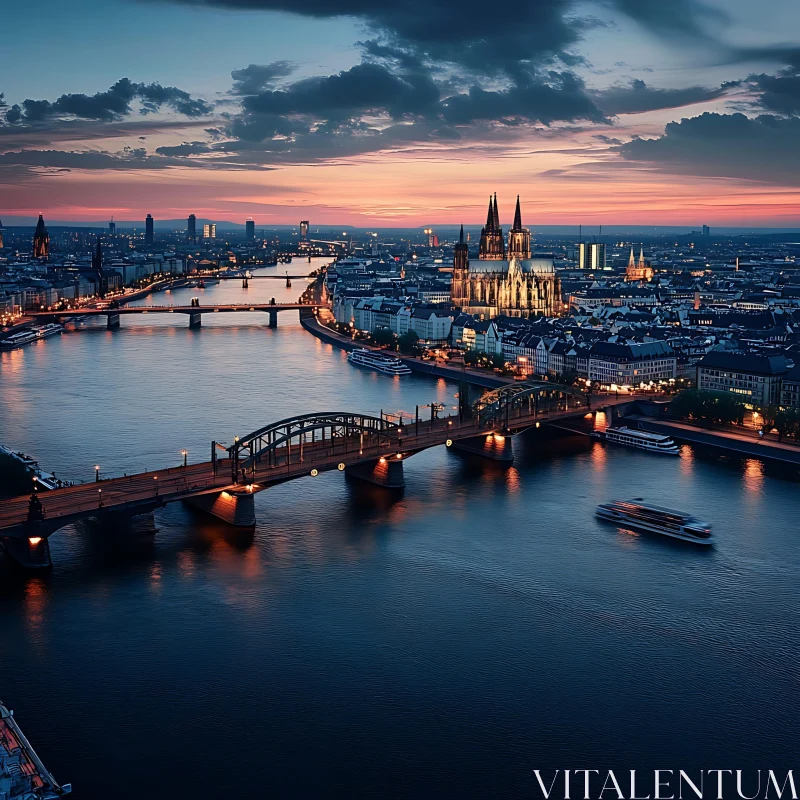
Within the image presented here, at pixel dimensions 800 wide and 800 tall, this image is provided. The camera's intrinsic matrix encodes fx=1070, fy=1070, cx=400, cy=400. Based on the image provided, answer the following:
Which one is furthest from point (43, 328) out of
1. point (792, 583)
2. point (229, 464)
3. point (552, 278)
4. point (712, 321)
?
point (792, 583)

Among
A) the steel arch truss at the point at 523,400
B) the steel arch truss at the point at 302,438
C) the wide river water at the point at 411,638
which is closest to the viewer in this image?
the wide river water at the point at 411,638

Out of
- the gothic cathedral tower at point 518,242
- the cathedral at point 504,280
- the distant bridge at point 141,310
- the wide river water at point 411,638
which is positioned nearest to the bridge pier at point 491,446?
the wide river water at point 411,638

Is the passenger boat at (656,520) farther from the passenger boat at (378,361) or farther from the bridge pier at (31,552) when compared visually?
the passenger boat at (378,361)

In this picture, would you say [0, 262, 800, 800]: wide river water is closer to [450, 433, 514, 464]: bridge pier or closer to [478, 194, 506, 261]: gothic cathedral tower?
[450, 433, 514, 464]: bridge pier

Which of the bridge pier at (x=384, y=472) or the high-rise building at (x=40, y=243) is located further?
the high-rise building at (x=40, y=243)

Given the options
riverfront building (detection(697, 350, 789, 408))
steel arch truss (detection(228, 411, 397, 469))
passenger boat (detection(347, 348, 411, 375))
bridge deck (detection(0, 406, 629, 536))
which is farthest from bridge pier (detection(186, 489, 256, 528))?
passenger boat (detection(347, 348, 411, 375))

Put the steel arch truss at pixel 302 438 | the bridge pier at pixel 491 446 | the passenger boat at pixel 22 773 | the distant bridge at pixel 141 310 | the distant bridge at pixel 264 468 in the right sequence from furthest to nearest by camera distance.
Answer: the distant bridge at pixel 141 310 < the bridge pier at pixel 491 446 < the steel arch truss at pixel 302 438 < the distant bridge at pixel 264 468 < the passenger boat at pixel 22 773

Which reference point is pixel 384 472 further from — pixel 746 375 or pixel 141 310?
pixel 141 310
